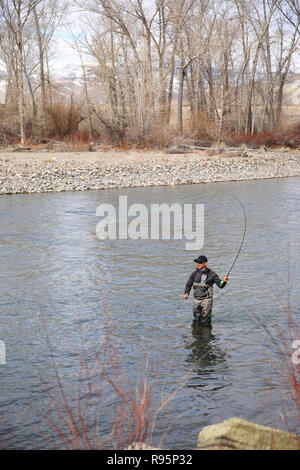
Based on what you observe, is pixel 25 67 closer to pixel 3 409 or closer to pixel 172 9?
pixel 172 9

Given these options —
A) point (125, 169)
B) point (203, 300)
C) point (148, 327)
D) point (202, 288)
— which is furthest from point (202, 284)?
point (125, 169)

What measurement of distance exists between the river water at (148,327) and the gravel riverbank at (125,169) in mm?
10578

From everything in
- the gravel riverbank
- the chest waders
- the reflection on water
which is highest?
the gravel riverbank

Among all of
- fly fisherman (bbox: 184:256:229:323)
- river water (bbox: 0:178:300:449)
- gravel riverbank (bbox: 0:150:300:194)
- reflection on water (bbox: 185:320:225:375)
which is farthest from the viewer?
gravel riverbank (bbox: 0:150:300:194)

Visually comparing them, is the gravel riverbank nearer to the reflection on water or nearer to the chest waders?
the chest waders

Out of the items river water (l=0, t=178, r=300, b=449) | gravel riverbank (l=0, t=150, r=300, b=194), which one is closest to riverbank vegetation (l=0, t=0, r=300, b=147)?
gravel riverbank (l=0, t=150, r=300, b=194)

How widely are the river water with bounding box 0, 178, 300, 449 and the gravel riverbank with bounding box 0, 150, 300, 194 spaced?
10578 mm

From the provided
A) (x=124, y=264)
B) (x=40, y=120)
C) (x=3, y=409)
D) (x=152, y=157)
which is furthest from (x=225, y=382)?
(x=40, y=120)

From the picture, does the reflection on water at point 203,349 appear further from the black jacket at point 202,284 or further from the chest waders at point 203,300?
the black jacket at point 202,284

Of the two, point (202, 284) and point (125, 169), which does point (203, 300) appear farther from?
point (125, 169)

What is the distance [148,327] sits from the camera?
9.12 meters

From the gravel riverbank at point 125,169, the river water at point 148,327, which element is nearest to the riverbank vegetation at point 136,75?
the gravel riverbank at point 125,169

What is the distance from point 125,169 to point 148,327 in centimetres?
2294

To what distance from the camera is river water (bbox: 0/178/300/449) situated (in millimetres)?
6527
